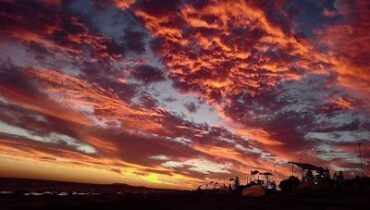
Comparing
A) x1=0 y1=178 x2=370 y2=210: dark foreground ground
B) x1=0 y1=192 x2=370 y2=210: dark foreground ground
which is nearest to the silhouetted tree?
x1=0 y1=178 x2=370 y2=210: dark foreground ground

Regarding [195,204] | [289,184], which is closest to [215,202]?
[195,204]

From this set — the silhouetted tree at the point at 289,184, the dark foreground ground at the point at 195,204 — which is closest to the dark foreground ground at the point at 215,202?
the dark foreground ground at the point at 195,204

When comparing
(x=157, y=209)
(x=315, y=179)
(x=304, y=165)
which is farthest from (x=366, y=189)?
(x=157, y=209)

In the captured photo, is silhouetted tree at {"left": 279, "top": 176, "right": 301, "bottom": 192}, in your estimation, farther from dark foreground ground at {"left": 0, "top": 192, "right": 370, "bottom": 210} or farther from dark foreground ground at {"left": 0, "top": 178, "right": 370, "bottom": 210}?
dark foreground ground at {"left": 0, "top": 192, "right": 370, "bottom": 210}

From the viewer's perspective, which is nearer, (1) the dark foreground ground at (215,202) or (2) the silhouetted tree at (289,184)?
(1) the dark foreground ground at (215,202)

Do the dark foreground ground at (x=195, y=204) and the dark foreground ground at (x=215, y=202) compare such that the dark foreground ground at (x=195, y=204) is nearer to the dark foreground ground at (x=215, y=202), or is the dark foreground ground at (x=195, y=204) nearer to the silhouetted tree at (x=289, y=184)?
the dark foreground ground at (x=215, y=202)

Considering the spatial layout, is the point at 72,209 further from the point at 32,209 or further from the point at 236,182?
the point at 236,182

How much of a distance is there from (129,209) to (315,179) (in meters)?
55.3

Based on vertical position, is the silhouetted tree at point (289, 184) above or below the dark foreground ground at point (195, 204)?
above

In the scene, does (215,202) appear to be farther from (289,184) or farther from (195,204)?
(289,184)

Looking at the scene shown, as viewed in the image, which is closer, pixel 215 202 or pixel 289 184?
pixel 215 202

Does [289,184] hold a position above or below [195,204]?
above

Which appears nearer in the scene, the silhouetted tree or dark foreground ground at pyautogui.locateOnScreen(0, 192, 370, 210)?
dark foreground ground at pyautogui.locateOnScreen(0, 192, 370, 210)

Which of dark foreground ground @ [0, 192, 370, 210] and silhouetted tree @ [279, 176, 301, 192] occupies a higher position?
silhouetted tree @ [279, 176, 301, 192]
